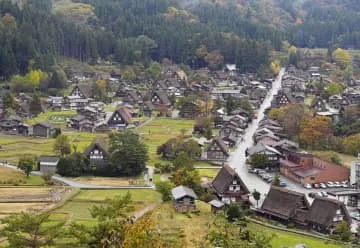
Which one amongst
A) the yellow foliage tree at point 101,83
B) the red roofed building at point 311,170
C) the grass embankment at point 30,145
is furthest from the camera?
the yellow foliage tree at point 101,83

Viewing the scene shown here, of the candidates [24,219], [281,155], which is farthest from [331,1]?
[24,219]

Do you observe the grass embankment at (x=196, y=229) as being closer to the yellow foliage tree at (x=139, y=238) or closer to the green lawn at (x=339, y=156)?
the yellow foliage tree at (x=139, y=238)

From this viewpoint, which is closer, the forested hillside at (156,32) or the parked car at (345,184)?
the parked car at (345,184)

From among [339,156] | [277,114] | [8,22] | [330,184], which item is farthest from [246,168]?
[8,22]

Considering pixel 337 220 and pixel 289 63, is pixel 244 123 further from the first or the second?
pixel 289 63

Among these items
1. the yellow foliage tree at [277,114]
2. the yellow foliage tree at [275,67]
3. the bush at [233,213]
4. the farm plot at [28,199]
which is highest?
the bush at [233,213]

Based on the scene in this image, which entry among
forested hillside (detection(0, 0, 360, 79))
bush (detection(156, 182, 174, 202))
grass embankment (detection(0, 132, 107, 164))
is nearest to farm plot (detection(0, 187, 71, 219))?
bush (detection(156, 182, 174, 202))

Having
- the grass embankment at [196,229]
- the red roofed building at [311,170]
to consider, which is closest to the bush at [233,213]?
the grass embankment at [196,229]
